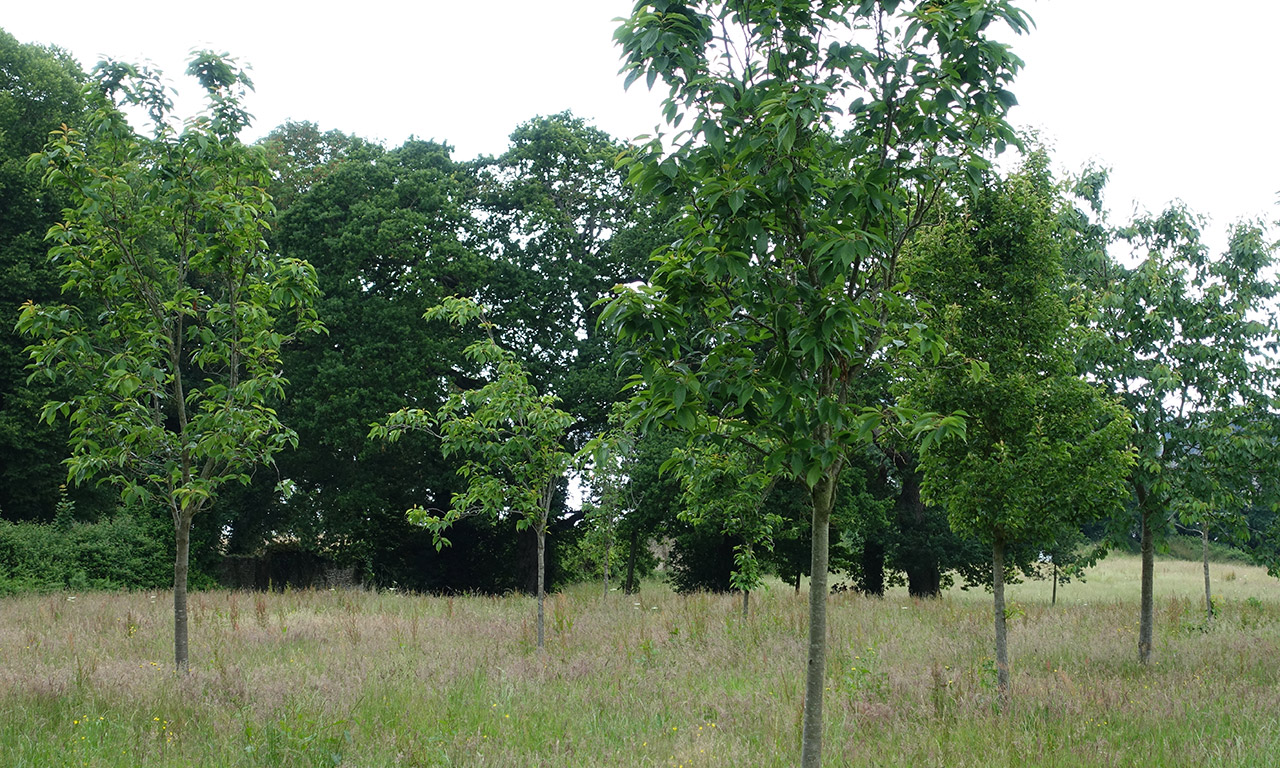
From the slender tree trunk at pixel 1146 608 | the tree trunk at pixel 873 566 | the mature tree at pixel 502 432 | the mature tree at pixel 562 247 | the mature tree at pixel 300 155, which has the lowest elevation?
the tree trunk at pixel 873 566

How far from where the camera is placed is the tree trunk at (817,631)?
16.0ft

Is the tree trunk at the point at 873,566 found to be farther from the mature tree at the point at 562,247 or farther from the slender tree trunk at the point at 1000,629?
the slender tree trunk at the point at 1000,629

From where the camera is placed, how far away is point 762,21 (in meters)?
4.82

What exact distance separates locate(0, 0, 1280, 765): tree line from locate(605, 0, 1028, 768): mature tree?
0.02m

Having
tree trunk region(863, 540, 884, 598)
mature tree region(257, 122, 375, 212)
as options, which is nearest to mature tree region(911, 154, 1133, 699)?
tree trunk region(863, 540, 884, 598)

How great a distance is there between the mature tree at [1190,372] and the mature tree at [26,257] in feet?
76.8

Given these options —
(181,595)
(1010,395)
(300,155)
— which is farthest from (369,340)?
(1010,395)

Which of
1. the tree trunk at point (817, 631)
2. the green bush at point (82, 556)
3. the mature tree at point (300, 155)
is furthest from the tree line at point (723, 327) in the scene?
the mature tree at point (300, 155)

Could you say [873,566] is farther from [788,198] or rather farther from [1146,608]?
[788,198]

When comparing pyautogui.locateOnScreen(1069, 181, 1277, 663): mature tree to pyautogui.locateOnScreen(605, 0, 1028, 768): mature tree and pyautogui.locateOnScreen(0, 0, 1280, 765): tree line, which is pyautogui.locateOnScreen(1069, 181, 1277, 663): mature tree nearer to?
pyautogui.locateOnScreen(0, 0, 1280, 765): tree line

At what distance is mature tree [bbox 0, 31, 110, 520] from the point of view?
22.2 metres

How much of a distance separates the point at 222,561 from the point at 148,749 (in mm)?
23458

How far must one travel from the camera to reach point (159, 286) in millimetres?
9680

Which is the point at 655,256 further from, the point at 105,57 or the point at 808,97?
the point at 105,57
